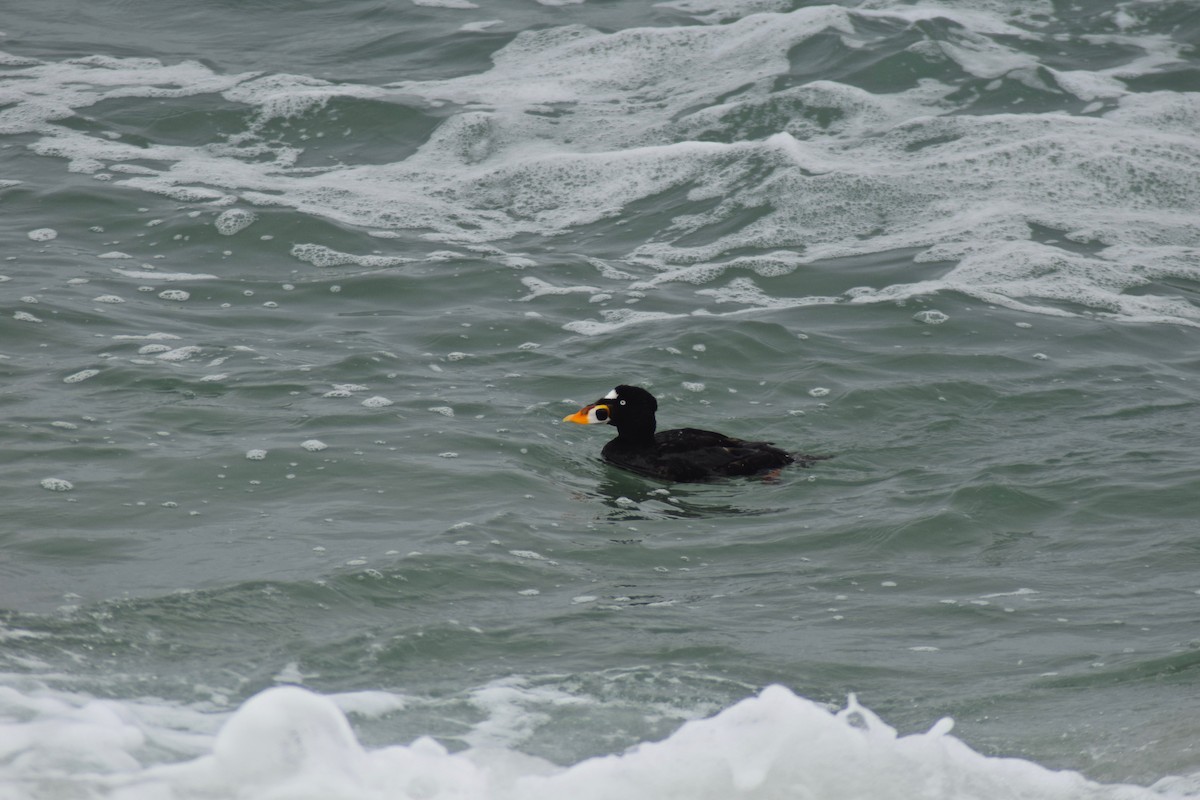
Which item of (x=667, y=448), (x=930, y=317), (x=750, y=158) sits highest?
(x=750, y=158)

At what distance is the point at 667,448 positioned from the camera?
7.86 meters

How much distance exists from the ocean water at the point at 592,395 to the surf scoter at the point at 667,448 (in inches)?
5.2

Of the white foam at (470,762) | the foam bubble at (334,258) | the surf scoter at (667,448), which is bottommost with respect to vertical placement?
the surf scoter at (667,448)

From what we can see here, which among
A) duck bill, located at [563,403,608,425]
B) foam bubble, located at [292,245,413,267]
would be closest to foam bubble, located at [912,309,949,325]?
duck bill, located at [563,403,608,425]

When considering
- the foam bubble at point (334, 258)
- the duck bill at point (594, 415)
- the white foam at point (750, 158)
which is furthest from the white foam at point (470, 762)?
the foam bubble at point (334, 258)

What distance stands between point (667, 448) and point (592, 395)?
1.12 metres

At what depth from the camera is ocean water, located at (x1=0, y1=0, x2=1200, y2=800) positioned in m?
4.23

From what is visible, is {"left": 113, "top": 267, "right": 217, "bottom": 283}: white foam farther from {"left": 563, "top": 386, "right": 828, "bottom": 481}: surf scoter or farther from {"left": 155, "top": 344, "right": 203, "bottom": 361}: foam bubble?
{"left": 563, "top": 386, "right": 828, "bottom": 481}: surf scoter

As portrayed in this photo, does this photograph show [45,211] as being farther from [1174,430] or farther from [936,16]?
[936,16]

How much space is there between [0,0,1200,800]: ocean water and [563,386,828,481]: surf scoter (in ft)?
0.43

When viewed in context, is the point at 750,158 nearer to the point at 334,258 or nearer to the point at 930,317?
the point at 930,317

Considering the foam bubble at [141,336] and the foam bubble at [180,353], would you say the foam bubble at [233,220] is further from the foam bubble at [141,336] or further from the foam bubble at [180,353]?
the foam bubble at [180,353]

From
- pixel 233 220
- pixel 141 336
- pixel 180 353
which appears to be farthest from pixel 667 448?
pixel 233 220

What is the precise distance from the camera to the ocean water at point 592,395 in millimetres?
4234
